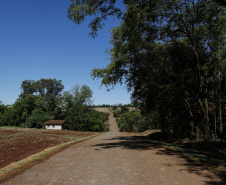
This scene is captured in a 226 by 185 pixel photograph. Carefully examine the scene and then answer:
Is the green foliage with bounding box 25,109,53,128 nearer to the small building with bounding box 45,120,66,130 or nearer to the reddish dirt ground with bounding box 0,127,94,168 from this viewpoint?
the small building with bounding box 45,120,66,130

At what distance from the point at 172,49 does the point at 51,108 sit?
2955 inches

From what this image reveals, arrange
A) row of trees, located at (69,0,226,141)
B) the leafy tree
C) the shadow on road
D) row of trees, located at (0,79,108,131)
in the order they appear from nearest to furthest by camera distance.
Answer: row of trees, located at (69,0,226,141)
the shadow on road
row of trees, located at (0,79,108,131)
the leafy tree

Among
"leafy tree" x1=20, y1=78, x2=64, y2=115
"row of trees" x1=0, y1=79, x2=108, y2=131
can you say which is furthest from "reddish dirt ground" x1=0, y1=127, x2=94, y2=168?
"leafy tree" x1=20, y1=78, x2=64, y2=115

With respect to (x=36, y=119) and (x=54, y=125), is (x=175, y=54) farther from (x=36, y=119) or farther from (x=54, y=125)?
(x=36, y=119)

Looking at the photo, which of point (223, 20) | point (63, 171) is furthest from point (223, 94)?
point (63, 171)

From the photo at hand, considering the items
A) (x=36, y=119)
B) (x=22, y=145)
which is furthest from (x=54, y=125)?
(x=22, y=145)

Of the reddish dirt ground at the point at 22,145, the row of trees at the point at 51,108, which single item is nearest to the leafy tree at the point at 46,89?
the row of trees at the point at 51,108

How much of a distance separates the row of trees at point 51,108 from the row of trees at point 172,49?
143ft

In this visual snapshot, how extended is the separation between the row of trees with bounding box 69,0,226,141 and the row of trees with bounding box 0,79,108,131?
143 feet

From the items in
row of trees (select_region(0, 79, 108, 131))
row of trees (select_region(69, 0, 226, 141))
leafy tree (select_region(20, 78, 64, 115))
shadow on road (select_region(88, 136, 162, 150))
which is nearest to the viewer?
row of trees (select_region(69, 0, 226, 141))

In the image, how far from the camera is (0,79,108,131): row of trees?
61.2 metres

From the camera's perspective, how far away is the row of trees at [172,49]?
9855mm

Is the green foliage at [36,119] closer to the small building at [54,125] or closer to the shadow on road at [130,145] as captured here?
the small building at [54,125]

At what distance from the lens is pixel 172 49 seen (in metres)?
16.7
